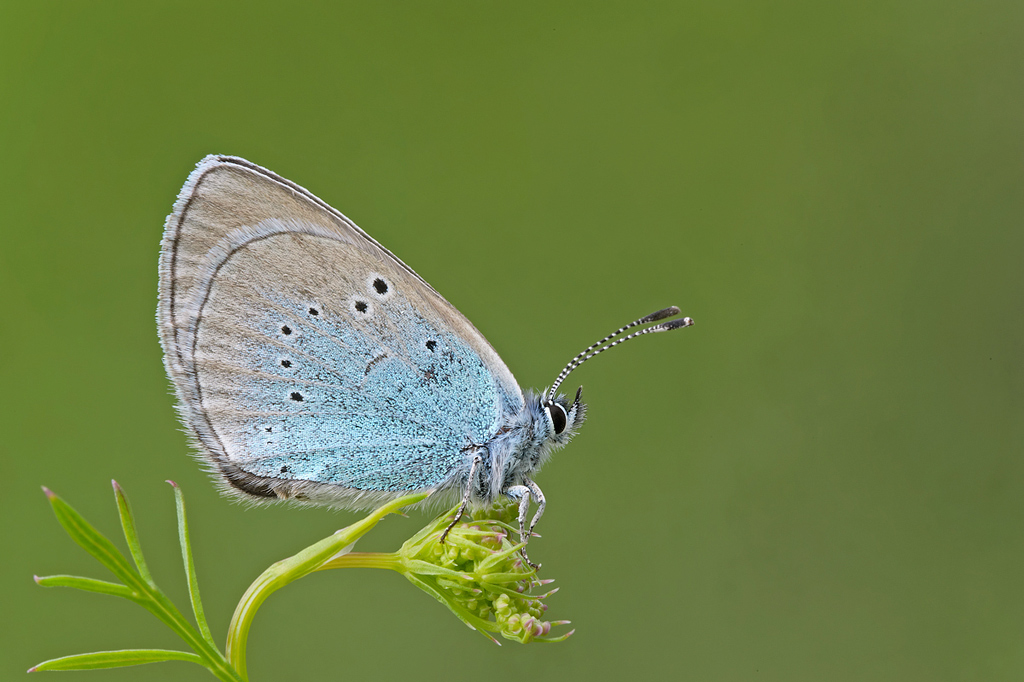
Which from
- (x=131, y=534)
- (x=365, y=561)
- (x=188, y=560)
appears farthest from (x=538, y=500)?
(x=131, y=534)

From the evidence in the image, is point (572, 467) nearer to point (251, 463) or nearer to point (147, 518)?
point (147, 518)

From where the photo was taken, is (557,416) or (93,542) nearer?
(93,542)

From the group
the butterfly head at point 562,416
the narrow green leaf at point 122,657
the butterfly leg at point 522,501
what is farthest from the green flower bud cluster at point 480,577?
the narrow green leaf at point 122,657

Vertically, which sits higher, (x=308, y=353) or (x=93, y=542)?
(x=308, y=353)

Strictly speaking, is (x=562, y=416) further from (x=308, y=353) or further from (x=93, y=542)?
(x=93, y=542)

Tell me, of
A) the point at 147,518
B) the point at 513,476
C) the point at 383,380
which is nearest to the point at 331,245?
the point at 383,380

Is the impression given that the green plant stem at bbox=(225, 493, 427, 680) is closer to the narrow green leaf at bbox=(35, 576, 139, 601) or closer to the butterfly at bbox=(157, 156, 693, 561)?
the narrow green leaf at bbox=(35, 576, 139, 601)
